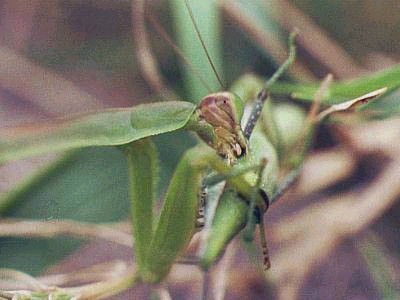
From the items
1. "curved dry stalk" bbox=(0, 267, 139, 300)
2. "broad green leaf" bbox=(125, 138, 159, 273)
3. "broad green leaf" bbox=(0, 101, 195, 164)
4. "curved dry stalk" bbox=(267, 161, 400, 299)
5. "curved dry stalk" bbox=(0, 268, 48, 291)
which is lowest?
"curved dry stalk" bbox=(267, 161, 400, 299)

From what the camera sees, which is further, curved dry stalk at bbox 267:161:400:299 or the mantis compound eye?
curved dry stalk at bbox 267:161:400:299

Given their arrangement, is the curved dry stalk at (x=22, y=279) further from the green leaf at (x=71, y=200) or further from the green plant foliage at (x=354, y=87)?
the green plant foliage at (x=354, y=87)

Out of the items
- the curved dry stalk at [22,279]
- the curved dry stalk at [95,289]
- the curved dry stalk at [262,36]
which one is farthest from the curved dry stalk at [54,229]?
the curved dry stalk at [262,36]

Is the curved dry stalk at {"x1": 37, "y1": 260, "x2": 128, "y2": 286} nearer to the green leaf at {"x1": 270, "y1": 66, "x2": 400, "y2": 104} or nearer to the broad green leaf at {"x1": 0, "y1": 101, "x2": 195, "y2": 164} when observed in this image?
the broad green leaf at {"x1": 0, "y1": 101, "x2": 195, "y2": 164}

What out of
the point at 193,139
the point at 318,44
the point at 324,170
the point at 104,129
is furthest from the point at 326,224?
the point at 104,129

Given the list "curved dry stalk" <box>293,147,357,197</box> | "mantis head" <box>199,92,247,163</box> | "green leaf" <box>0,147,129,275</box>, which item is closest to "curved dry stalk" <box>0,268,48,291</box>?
"green leaf" <box>0,147,129,275</box>

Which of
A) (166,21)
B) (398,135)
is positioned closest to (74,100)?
(166,21)
